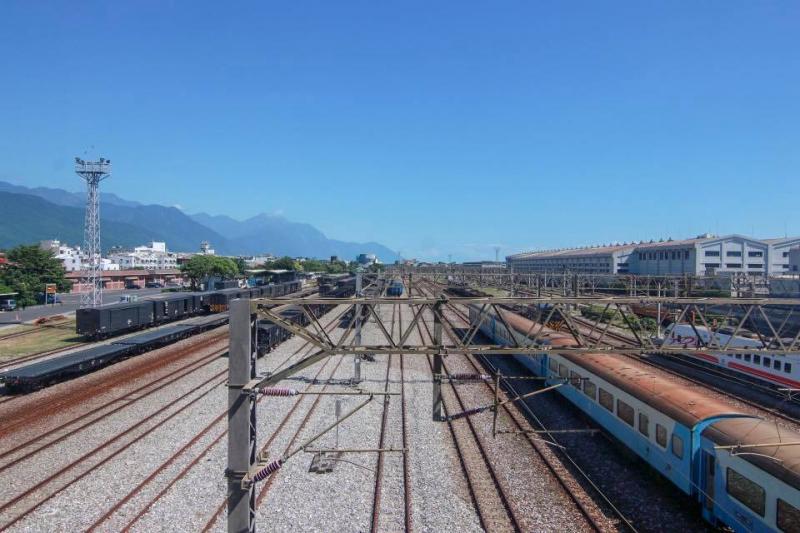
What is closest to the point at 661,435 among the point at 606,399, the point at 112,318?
the point at 606,399

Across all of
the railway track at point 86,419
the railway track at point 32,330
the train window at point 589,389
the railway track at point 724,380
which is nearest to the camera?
the railway track at point 86,419

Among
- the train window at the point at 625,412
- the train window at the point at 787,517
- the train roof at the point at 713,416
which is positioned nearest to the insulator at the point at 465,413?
the train roof at the point at 713,416

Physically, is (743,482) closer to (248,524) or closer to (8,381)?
(248,524)

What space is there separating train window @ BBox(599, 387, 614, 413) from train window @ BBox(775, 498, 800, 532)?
7007 mm

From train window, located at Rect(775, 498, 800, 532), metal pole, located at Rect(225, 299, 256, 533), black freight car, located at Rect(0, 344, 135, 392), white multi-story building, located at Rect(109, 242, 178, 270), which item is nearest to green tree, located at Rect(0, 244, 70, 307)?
black freight car, located at Rect(0, 344, 135, 392)

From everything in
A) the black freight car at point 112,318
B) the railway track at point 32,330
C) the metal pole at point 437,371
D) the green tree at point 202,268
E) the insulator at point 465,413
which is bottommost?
the railway track at point 32,330

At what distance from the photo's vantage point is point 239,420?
8438 mm

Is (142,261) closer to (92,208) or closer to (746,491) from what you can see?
(92,208)

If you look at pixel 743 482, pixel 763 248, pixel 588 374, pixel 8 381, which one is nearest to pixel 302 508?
pixel 743 482

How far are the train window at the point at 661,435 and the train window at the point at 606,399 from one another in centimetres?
292

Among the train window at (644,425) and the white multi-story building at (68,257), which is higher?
the white multi-story building at (68,257)

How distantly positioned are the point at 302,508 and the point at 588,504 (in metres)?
7.30

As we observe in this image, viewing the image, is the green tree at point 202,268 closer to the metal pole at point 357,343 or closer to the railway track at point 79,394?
the railway track at point 79,394

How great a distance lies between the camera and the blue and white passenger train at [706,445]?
31.4 feet
